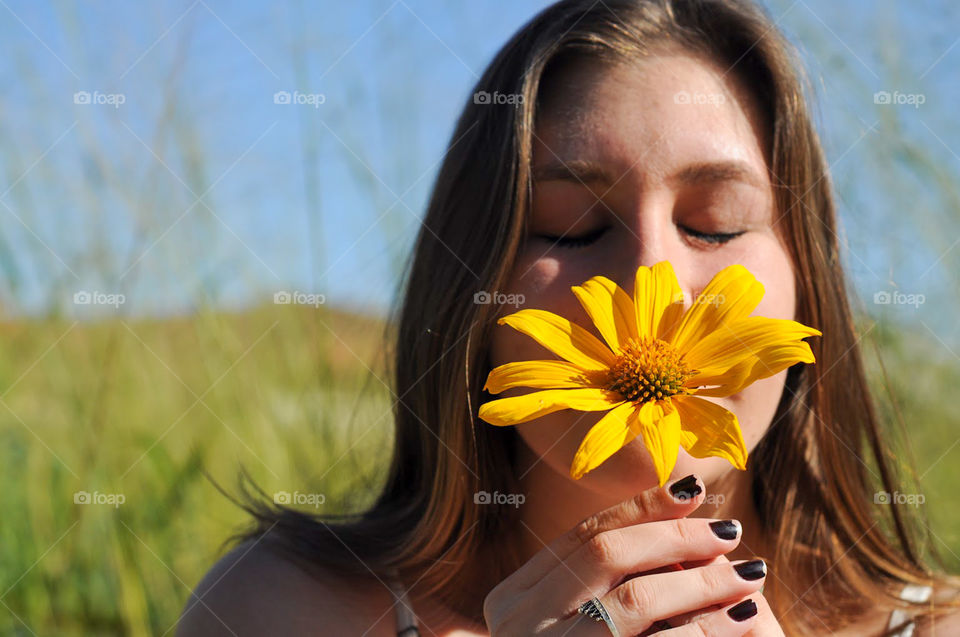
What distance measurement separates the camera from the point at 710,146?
4.08ft

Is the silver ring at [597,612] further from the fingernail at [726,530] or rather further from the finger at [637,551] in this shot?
the fingernail at [726,530]

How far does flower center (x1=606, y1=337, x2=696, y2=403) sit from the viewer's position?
91 centimetres

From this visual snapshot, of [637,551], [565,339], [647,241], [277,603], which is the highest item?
[647,241]

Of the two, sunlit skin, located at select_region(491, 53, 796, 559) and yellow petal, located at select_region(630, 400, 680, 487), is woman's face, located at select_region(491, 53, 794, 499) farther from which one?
yellow petal, located at select_region(630, 400, 680, 487)

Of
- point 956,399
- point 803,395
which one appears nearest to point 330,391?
point 803,395

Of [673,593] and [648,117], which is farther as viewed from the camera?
[648,117]

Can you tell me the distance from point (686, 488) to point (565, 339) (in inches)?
8.8

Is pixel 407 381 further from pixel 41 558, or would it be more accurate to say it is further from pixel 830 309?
pixel 41 558

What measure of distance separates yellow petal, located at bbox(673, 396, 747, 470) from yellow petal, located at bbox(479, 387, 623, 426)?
0.09m

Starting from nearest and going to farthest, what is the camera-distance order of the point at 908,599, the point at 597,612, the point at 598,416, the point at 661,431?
the point at 661,431, the point at 597,612, the point at 598,416, the point at 908,599

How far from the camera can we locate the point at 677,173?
121 centimetres

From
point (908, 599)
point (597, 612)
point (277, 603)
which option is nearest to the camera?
point (597, 612)

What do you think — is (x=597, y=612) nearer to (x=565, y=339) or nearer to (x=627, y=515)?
(x=627, y=515)

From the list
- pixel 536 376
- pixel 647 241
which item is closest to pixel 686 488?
pixel 536 376
